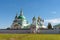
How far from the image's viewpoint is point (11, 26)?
247ft

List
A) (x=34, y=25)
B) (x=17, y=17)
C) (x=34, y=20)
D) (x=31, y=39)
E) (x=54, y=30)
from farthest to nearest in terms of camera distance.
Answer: (x=17, y=17), (x=34, y=20), (x=34, y=25), (x=54, y=30), (x=31, y=39)

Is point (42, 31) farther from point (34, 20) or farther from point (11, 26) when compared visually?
point (11, 26)

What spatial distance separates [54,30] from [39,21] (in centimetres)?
1843

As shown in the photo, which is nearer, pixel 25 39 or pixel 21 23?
pixel 25 39

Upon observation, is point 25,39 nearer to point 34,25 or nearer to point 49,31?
point 49,31

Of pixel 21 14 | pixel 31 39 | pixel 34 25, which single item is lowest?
pixel 31 39

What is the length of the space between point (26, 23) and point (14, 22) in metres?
5.83

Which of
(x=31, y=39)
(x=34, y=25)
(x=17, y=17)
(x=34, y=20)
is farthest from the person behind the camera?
(x=17, y=17)

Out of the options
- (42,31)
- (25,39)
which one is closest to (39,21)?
(42,31)

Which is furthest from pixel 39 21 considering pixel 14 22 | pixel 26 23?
pixel 14 22

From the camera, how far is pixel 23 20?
7662 cm

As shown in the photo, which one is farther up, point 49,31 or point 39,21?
point 39,21

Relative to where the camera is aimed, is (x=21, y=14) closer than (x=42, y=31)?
No

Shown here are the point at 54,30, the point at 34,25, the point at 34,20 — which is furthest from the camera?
the point at 34,20
